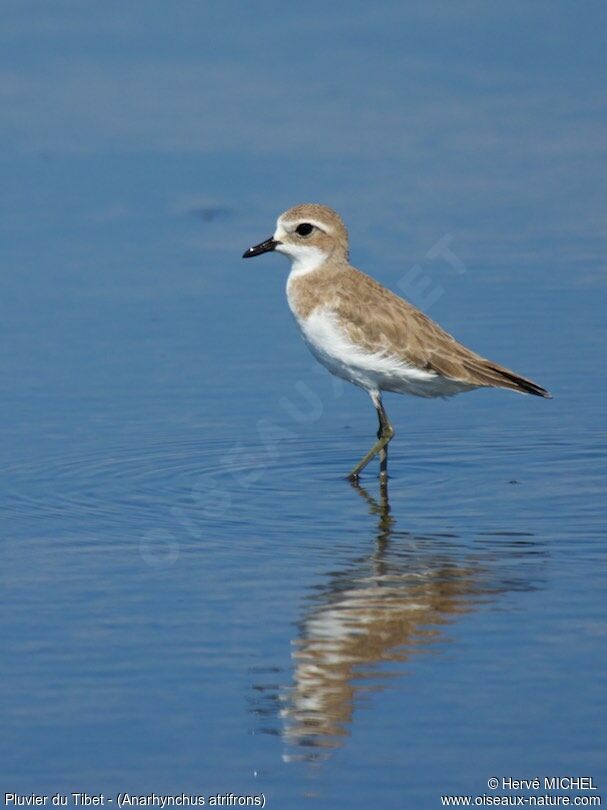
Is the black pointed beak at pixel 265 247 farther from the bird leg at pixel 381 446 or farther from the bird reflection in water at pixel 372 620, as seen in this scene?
the bird reflection in water at pixel 372 620

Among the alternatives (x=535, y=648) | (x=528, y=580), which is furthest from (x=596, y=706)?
(x=528, y=580)

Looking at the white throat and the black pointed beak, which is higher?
the black pointed beak

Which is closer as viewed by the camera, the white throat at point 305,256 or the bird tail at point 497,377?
the bird tail at point 497,377

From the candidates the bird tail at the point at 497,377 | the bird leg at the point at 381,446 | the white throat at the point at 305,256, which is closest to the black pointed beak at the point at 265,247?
the white throat at the point at 305,256

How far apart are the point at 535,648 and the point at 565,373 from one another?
5188mm

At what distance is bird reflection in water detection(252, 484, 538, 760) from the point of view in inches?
297

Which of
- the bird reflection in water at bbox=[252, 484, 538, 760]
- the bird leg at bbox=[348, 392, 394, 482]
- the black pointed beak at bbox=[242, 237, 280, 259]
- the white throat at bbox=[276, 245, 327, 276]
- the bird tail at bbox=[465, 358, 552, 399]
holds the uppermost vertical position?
the black pointed beak at bbox=[242, 237, 280, 259]

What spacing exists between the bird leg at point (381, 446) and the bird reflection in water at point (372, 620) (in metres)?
1.00

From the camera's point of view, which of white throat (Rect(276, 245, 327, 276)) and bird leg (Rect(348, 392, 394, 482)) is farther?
white throat (Rect(276, 245, 327, 276))

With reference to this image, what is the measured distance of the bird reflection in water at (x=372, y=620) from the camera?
24.7 ft

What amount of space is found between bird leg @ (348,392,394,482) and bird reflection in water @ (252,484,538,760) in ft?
3.29

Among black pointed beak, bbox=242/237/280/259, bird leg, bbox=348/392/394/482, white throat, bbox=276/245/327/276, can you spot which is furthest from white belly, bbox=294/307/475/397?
black pointed beak, bbox=242/237/280/259

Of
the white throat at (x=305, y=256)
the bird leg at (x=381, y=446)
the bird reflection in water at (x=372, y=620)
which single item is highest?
the white throat at (x=305, y=256)

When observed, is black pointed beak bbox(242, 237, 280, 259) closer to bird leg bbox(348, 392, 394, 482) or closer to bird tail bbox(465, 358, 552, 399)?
bird leg bbox(348, 392, 394, 482)
